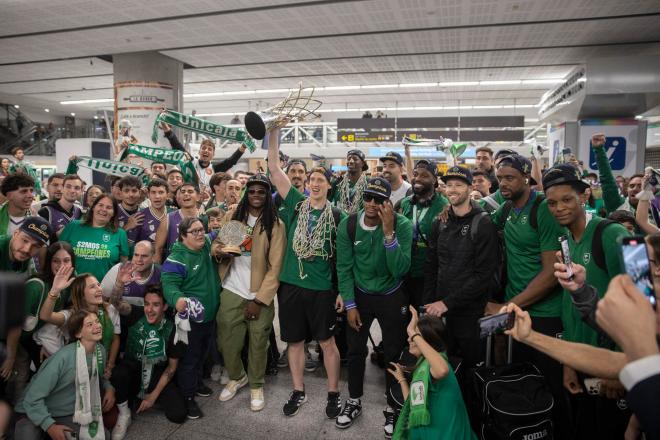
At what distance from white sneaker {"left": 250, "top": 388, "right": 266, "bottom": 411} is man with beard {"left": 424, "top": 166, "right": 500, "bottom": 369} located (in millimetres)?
1529

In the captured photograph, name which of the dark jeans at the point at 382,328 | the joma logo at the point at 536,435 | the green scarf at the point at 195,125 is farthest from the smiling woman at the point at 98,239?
the joma logo at the point at 536,435

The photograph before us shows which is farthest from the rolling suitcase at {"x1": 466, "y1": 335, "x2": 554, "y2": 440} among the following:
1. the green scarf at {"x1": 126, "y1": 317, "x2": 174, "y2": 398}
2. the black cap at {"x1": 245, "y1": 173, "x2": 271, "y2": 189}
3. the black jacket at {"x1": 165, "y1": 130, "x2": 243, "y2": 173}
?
the black jacket at {"x1": 165, "y1": 130, "x2": 243, "y2": 173}

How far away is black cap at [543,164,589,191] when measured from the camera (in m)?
2.40

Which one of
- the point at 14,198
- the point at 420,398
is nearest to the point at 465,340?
the point at 420,398

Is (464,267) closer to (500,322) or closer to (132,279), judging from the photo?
(500,322)

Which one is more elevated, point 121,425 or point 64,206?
point 64,206

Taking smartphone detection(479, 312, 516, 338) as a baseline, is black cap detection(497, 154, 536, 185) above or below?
above

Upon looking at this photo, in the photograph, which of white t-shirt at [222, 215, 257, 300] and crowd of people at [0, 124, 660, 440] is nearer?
crowd of people at [0, 124, 660, 440]

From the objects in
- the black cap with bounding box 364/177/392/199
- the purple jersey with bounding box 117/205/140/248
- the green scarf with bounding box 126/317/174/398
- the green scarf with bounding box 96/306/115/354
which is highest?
the black cap with bounding box 364/177/392/199

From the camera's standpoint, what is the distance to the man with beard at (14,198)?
363 centimetres

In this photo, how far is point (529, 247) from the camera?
9.25 ft

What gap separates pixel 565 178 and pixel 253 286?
2358 mm

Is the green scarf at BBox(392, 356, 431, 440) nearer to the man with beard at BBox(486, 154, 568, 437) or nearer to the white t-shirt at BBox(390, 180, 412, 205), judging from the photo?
the man with beard at BBox(486, 154, 568, 437)

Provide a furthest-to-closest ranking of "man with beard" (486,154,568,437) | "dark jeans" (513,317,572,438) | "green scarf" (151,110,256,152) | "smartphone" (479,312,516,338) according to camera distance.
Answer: "green scarf" (151,110,256,152) → "man with beard" (486,154,568,437) → "dark jeans" (513,317,572,438) → "smartphone" (479,312,516,338)
